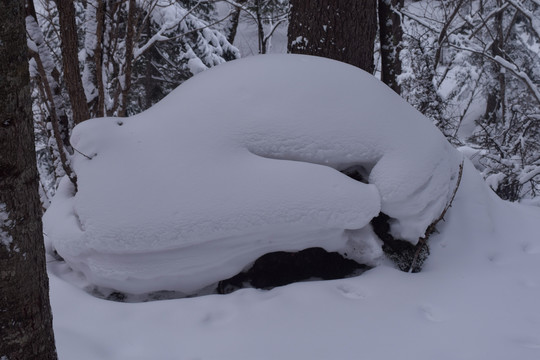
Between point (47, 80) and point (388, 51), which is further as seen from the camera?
point (388, 51)

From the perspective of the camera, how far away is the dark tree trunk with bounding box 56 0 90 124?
313cm

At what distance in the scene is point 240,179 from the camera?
7.51 ft

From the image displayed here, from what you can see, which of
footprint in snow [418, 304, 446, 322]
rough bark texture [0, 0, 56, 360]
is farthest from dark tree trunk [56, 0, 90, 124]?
footprint in snow [418, 304, 446, 322]

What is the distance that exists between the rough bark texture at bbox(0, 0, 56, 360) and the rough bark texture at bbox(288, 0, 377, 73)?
123 inches

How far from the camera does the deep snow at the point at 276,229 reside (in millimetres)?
1933

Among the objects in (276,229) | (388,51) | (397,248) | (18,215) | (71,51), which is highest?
(388,51)

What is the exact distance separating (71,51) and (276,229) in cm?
216

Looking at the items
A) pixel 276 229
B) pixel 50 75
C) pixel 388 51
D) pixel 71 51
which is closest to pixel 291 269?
pixel 276 229

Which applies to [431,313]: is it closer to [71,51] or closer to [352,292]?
[352,292]

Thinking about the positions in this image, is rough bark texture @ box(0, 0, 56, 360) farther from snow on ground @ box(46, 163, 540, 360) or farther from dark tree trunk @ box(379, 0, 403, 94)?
dark tree trunk @ box(379, 0, 403, 94)

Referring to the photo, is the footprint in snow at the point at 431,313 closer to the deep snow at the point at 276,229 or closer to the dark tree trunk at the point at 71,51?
the deep snow at the point at 276,229

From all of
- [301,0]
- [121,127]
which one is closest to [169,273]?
[121,127]

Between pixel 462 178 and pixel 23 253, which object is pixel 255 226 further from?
pixel 462 178

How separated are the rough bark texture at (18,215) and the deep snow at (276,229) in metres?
0.64
